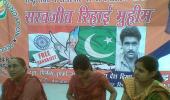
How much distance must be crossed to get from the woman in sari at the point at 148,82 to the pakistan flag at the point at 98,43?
81.7 inches

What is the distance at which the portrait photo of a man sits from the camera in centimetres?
435

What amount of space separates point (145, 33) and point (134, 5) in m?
0.40

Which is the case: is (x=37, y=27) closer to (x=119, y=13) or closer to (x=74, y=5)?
(x=74, y=5)

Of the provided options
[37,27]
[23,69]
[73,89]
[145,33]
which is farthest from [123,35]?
[23,69]

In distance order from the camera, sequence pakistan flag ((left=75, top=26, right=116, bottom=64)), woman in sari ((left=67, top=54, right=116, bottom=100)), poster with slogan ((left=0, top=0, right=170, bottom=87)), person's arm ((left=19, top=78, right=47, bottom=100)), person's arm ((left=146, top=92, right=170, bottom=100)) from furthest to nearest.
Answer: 1. pakistan flag ((left=75, top=26, right=116, bottom=64))
2. poster with slogan ((left=0, top=0, right=170, bottom=87))
3. woman in sari ((left=67, top=54, right=116, bottom=100))
4. person's arm ((left=19, top=78, right=47, bottom=100))
5. person's arm ((left=146, top=92, right=170, bottom=100))

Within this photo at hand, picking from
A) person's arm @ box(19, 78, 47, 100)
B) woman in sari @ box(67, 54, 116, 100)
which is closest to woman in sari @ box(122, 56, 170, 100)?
woman in sari @ box(67, 54, 116, 100)

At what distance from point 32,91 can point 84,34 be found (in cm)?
188

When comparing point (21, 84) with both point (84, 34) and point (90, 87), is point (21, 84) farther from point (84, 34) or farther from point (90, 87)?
point (84, 34)

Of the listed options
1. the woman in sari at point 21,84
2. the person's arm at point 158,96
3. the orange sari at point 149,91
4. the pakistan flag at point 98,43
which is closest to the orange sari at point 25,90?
the woman in sari at point 21,84

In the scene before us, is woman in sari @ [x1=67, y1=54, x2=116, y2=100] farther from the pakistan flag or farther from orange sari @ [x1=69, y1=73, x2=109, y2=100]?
the pakistan flag

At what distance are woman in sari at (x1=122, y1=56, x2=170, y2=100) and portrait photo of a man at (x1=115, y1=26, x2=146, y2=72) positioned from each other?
2009 mm

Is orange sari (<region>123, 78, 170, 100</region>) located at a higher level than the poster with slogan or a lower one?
lower

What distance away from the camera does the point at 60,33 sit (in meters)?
4.58

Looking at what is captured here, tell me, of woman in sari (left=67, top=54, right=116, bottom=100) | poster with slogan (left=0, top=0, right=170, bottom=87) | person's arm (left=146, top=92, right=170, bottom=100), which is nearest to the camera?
person's arm (left=146, top=92, right=170, bottom=100)
